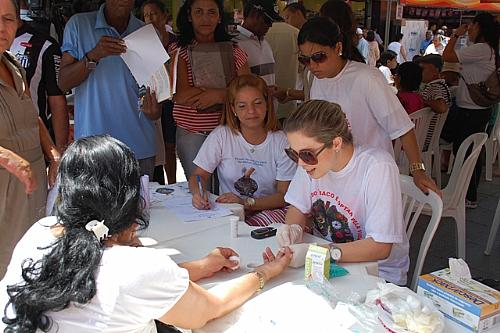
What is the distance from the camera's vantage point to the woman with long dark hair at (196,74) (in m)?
2.75

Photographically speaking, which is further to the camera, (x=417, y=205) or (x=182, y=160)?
(x=182, y=160)

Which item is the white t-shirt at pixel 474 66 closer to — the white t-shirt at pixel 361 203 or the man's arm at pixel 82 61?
the white t-shirt at pixel 361 203

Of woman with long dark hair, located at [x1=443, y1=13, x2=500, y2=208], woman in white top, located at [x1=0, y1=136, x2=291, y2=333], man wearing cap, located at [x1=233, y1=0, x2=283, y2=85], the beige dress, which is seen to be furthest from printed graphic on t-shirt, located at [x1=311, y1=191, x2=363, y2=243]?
woman with long dark hair, located at [x1=443, y1=13, x2=500, y2=208]

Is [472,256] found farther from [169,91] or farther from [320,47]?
[169,91]

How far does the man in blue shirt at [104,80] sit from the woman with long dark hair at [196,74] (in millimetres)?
208

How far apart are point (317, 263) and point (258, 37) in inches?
99.4

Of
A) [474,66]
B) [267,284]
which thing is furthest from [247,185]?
[474,66]

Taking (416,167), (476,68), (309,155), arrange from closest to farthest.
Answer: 1. (309,155)
2. (416,167)
3. (476,68)

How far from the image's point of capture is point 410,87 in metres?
4.43

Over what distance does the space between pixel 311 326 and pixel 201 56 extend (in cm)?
186

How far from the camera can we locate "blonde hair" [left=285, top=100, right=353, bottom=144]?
69.1 inches

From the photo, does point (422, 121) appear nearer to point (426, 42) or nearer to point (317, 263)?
point (317, 263)

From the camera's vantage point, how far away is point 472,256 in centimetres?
344

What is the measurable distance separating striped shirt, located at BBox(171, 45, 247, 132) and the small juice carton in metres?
1.46
